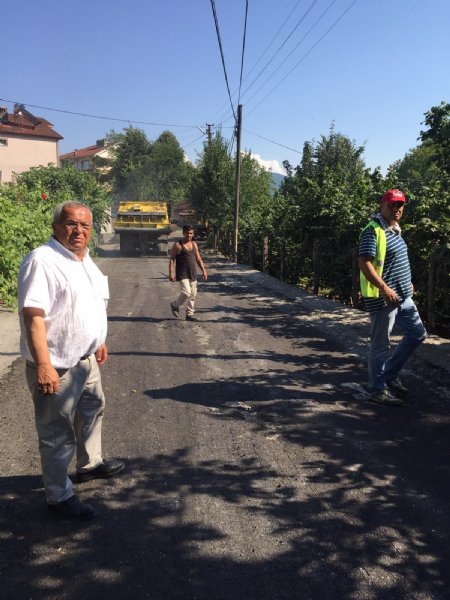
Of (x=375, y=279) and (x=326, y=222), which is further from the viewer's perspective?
(x=326, y=222)

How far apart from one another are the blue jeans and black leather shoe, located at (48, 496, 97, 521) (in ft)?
9.52

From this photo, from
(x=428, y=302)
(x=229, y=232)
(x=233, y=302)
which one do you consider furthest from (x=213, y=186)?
(x=428, y=302)

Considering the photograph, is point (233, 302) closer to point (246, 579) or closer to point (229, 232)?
point (246, 579)

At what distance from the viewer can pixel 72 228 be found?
285 cm

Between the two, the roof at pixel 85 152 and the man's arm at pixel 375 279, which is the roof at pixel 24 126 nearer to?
the roof at pixel 85 152

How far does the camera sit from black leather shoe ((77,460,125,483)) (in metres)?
3.27

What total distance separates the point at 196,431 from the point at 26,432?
54.3 inches

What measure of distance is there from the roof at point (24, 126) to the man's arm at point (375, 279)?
46.4 metres

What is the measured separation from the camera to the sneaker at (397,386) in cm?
494

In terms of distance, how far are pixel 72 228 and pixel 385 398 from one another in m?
3.28

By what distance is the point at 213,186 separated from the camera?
31.4m

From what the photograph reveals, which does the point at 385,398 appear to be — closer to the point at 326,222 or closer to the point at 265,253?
the point at 326,222

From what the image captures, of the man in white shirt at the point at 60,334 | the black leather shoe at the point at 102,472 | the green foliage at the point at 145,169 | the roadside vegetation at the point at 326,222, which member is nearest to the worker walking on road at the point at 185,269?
the roadside vegetation at the point at 326,222

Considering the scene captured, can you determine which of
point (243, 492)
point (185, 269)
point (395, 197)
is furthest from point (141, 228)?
point (243, 492)
